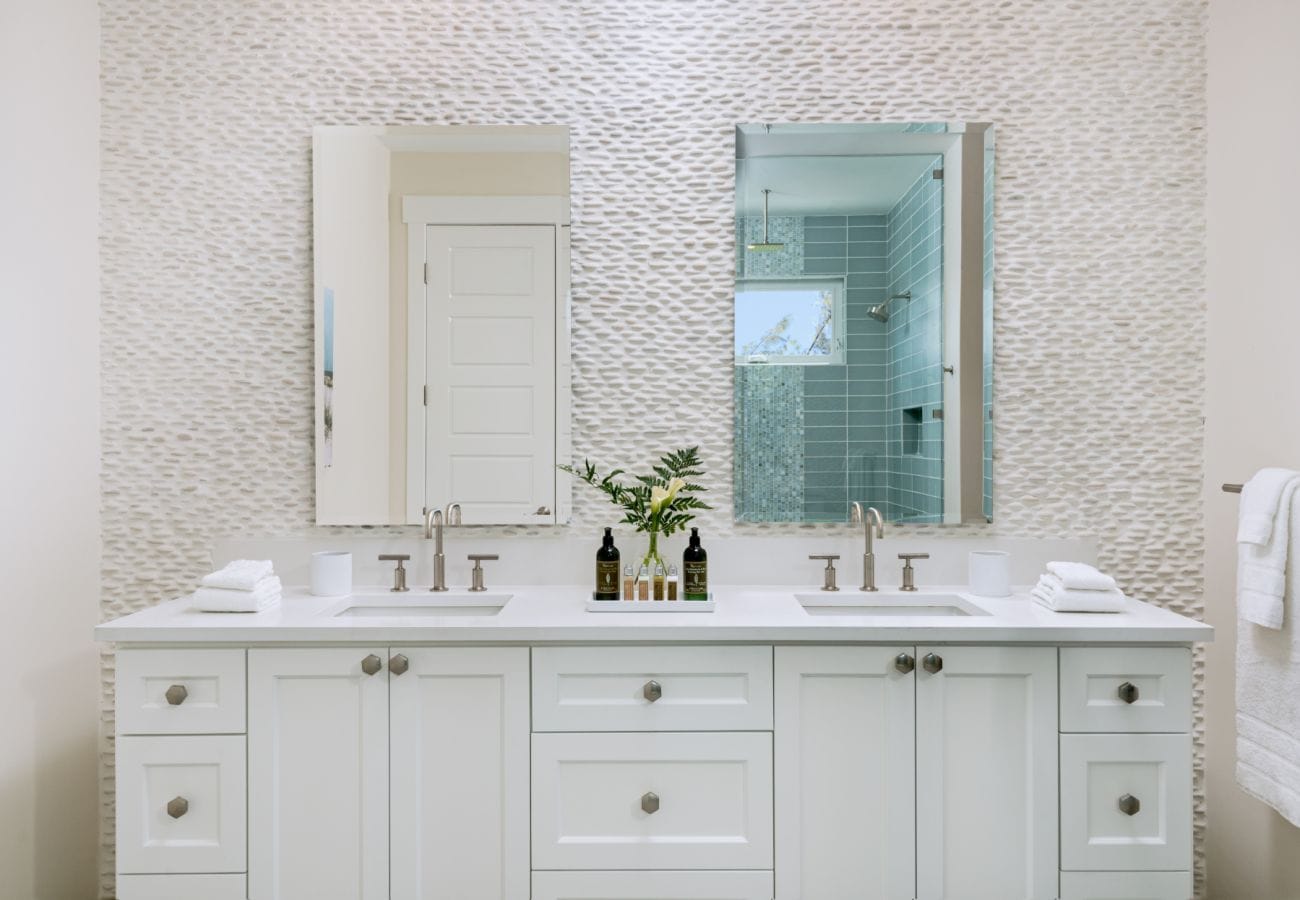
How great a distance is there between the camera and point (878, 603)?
2223 mm

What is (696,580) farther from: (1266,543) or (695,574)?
(1266,543)

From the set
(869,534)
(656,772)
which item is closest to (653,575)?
(656,772)

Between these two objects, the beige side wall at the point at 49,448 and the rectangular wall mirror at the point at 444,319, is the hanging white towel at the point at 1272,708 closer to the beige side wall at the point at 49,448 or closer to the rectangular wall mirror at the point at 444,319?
the rectangular wall mirror at the point at 444,319

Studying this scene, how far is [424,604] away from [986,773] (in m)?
1.44

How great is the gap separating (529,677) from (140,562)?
1.28 meters

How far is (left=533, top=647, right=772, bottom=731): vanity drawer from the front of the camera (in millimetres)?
1833

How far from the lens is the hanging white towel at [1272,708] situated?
179cm

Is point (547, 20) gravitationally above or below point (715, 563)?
→ above

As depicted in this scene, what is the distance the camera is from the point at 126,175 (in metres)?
2.32

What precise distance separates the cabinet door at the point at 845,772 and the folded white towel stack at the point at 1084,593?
1.39 feet

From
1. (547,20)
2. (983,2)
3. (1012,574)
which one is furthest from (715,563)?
(983,2)

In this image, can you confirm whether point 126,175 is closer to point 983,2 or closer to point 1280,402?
point 983,2

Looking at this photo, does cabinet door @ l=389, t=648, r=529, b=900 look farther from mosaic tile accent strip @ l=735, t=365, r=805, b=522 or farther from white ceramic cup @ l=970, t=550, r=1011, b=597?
white ceramic cup @ l=970, t=550, r=1011, b=597

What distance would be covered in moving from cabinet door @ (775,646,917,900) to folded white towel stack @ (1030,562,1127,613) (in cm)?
42
